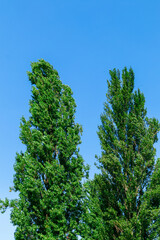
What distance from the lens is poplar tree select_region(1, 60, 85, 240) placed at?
10422 mm

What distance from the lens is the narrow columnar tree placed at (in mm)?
11133

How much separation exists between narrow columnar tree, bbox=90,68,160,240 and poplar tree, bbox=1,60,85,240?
199 cm

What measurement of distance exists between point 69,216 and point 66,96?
6375 millimetres

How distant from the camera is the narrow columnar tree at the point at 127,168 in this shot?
1113 cm

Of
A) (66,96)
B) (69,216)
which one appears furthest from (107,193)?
(66,96)

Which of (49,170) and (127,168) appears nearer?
(49,170)

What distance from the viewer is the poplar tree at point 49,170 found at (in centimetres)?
A: 1042

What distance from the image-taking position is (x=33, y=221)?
10.8 metres

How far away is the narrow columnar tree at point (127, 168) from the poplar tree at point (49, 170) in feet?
6.51

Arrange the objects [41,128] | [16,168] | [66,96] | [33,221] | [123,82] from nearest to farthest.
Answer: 1. [33,221]
2. [16,168]
3. [41,128]
4. [66,96]
5. [123,82]

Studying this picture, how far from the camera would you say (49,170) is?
36.4 feet

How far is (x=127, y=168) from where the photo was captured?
12609 millimetres

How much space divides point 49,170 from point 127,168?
422 centimetres

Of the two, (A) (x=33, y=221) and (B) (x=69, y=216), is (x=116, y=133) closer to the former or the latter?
(B) (x=69, y=216)
